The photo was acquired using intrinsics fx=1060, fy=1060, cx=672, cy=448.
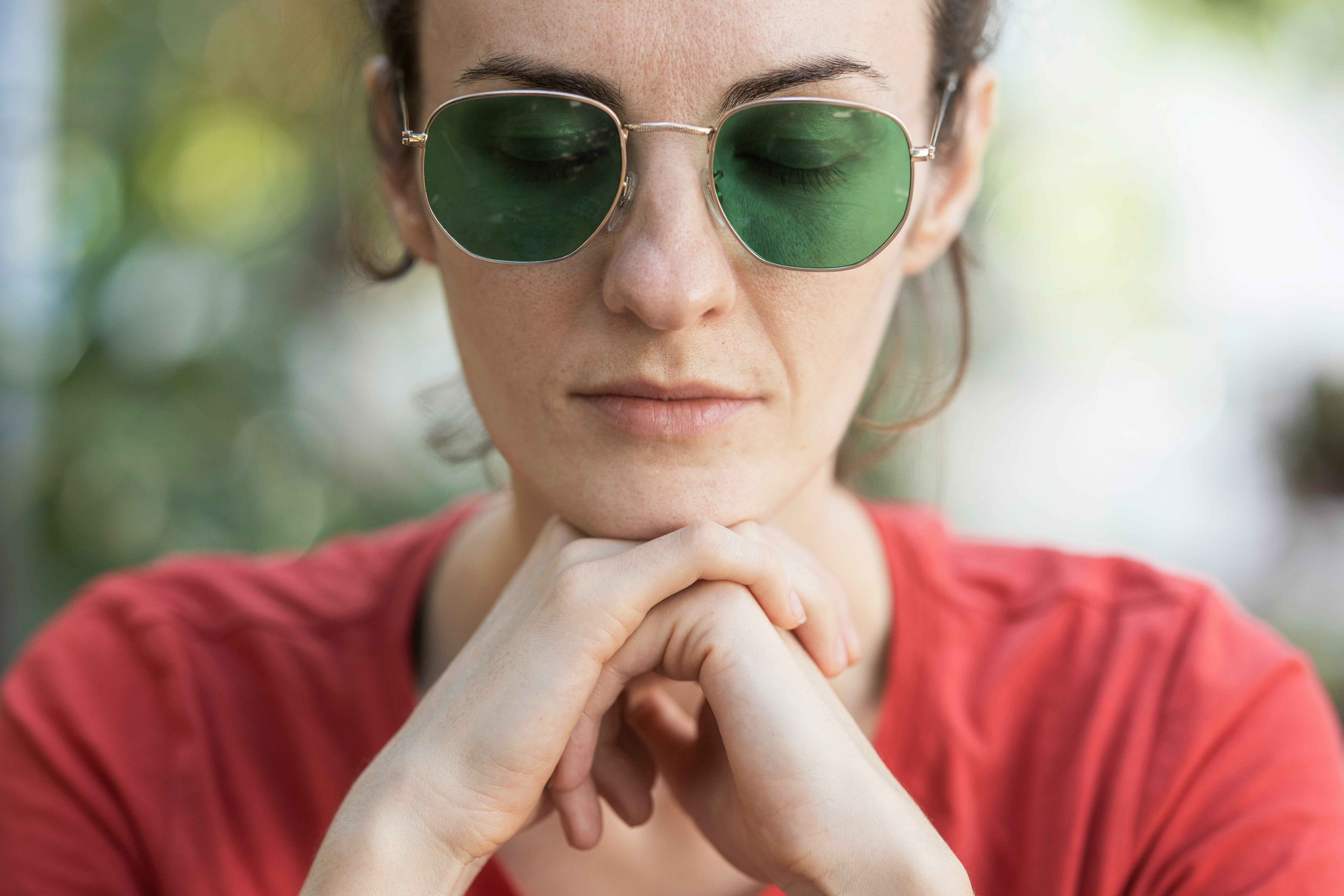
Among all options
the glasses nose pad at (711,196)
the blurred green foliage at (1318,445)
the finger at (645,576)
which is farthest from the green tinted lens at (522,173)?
the blurred green foliage at (1318,445)

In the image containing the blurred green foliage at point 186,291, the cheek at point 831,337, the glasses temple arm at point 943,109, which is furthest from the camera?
the blurred green foliage at point 186,291

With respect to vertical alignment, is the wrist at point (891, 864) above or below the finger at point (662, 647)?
below

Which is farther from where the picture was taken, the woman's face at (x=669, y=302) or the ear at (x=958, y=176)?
the ear at (x=958, y=176)

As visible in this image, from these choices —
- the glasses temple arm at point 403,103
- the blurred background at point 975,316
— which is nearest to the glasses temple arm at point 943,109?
the glasses temple arm at point 403,103

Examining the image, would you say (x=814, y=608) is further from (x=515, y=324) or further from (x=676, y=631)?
(x=515, y=324)

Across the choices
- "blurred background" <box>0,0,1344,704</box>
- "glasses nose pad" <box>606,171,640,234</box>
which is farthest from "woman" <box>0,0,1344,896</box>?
"blurred background" <box>0,0,1344,704</box>

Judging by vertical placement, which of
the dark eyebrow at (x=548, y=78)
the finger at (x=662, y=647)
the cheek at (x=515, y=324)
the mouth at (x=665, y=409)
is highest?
the dark eyebrow at (x=548, y=78)

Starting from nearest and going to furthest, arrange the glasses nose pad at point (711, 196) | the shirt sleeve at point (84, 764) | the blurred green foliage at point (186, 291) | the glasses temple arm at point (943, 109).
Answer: the glasses nose pad at point (711, 196)
the glasses temple arm at point (943, 109)
the shirt sleeve at point (84, 764)
the blurred green foliage at point (186, 291)

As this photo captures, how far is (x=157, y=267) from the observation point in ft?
12.9

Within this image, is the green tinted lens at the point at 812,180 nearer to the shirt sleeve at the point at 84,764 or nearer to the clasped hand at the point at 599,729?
the clasped hand at the point at 599,729

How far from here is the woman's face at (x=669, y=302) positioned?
1.33m

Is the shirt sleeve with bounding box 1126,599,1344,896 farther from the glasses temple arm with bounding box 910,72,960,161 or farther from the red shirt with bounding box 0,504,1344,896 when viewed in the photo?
the glasses temple arm with bounding box 910,72,960,161

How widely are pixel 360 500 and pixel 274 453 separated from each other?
363mm

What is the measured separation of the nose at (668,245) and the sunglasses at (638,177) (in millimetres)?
18
